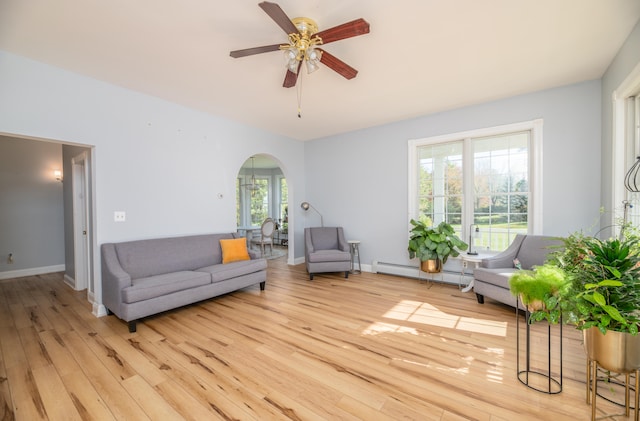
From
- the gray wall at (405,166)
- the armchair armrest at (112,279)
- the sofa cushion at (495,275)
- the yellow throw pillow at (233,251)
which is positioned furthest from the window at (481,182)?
the armchair armrest at (112,279)

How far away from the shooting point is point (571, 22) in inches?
89.0

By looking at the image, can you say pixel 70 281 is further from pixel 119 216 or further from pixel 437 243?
pixel 437 243

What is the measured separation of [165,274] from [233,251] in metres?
1.00

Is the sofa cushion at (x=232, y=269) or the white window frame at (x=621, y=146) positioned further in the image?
the sofa cushion at (x=232, y=269)

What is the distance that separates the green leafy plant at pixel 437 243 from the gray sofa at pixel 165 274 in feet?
8.22

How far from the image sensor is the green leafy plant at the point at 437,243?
403cm

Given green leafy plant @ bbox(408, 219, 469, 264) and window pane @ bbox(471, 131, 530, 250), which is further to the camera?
green leafy plant @ bbox(408, 219, 469, 264)

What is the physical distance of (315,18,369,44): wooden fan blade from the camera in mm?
1863

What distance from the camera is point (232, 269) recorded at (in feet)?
12.1

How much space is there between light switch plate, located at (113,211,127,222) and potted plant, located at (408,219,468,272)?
13.6 ft

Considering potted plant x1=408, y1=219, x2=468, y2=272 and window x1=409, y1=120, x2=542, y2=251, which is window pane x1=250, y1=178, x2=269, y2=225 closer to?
window x1=409, y1=120, x2=542, y2=251

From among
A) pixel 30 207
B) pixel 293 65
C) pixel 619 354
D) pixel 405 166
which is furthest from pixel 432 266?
pixel 30 207

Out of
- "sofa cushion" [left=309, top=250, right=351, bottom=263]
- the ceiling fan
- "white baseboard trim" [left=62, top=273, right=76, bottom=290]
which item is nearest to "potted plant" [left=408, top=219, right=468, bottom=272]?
"sofa cushion" [left=309, top=250, right=351, bottom=263]

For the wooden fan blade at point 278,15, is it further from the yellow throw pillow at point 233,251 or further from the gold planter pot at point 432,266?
the gold planter pot at point 432,266
